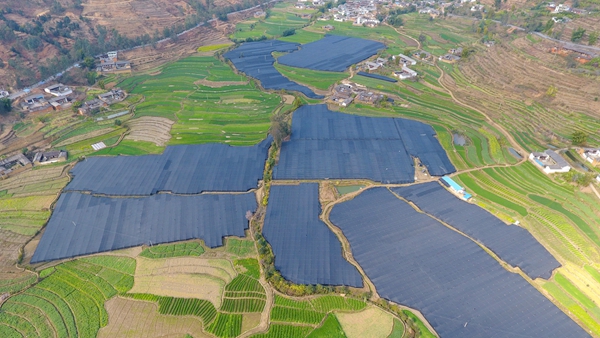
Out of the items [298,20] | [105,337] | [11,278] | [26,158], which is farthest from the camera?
[298,20]

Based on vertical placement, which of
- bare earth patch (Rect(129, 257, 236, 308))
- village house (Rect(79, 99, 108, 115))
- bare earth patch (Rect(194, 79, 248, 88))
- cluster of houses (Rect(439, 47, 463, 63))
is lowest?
bare earth patch (Rect(129, 257, 236, 308))

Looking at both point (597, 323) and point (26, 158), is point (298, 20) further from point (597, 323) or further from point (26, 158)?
point (597, 323)

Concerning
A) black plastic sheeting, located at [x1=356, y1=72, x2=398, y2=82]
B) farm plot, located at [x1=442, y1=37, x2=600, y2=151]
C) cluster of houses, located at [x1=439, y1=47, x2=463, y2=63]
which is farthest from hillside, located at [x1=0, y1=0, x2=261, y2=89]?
farm plot, located at [x1=442, y1=37, x2=600, y2=151]

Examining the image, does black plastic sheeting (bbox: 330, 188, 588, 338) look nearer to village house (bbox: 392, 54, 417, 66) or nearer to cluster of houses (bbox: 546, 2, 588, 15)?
village house (bbox: 392, 54, 417, 66)

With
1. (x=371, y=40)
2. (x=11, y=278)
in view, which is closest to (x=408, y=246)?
(x=11, y=278)

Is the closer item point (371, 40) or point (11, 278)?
point (11, 278)

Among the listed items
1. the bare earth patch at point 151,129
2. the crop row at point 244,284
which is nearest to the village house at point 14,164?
the bare earth patch at point 151,129
